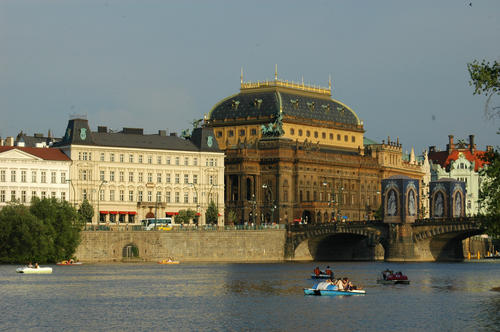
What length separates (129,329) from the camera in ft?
318

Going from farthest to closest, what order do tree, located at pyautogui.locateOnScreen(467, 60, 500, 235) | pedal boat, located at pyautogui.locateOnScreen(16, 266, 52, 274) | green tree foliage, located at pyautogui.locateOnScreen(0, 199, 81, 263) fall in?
green tree foliage, located at pyautogui.locateOnScreen(0, 199, 81, 263) → pedal boat, located at pyautogui.locateOnScreen(16, 266, 52, 274) → tree, located at pyautogui.locateOnScreen(467, 60, 500, 235)

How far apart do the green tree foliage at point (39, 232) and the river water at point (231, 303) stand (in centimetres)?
886

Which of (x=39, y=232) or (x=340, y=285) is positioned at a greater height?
(x=39, y=232)

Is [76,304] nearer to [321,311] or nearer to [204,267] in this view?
[321,311]

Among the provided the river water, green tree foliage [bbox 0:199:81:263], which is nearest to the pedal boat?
the river water

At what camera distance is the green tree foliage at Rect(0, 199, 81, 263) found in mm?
179500

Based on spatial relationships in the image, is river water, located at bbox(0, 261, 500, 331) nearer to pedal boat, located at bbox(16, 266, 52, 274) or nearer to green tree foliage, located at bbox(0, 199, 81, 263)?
pedal boat, located at bbox(16, 266, 52, 274)

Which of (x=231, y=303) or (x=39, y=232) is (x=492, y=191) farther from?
(x=39, y=232)

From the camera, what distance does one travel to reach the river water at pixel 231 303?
328 feet

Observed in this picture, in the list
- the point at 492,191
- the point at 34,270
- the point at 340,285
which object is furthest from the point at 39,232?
the point at 492,191

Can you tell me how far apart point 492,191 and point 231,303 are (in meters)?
29.7

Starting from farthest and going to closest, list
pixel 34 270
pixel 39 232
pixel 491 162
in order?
pixel 39 232
pixel 34 270
pixel 491 162

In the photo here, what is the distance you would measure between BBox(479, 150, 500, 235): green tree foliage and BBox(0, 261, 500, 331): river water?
7734 mm

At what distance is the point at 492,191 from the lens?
10425 cm
